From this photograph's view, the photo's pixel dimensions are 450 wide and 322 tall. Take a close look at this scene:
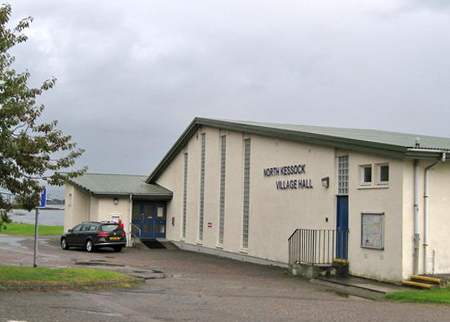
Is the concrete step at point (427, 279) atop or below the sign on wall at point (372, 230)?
below

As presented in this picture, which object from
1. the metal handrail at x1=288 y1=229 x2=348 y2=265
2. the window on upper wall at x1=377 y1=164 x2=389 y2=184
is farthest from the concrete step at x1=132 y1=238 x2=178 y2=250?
the window on upper wall at x1=377 y1=164 x2=389 y2=184

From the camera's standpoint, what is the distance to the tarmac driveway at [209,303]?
36.2 feet

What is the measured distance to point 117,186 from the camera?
3603cm

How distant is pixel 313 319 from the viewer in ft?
36.9

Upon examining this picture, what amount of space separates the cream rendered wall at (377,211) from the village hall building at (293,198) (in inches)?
1.2

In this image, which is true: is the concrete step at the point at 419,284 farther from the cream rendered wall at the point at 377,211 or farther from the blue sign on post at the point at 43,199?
the blue sign on post at the point at 43,199

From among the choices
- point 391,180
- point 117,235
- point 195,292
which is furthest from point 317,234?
point 117,235

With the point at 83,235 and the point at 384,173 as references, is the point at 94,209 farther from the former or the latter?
the point at 384,173

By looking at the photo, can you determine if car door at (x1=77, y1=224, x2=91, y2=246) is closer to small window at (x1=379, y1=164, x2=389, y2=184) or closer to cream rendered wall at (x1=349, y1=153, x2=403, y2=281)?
cream rendered wall at (x1=349, y1=153, x2=403, y2=281)

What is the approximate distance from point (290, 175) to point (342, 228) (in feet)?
12.3

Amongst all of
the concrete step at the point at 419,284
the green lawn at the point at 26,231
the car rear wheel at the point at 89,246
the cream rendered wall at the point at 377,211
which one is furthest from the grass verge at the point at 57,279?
the green lawn at the point at 26,231

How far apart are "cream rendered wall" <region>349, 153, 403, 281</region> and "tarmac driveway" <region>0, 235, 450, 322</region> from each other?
1.82m

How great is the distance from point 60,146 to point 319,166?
9386mm

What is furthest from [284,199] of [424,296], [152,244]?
[152,244]
